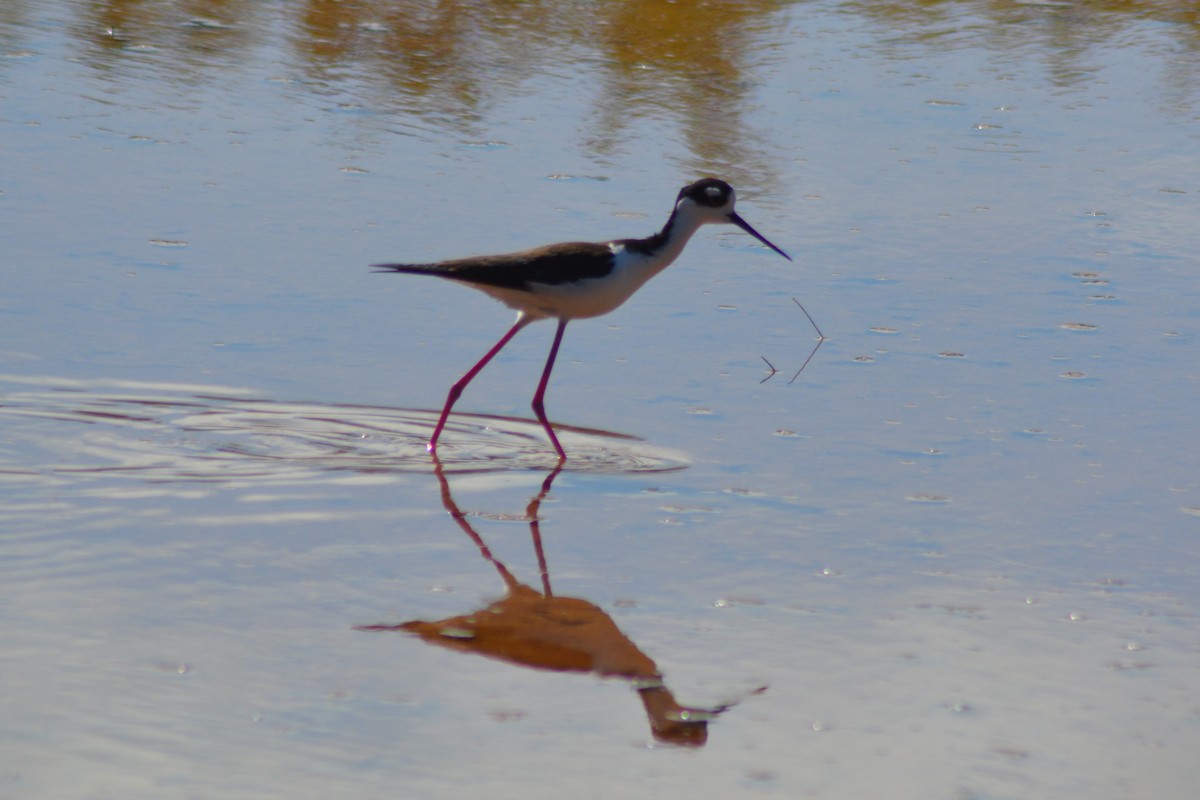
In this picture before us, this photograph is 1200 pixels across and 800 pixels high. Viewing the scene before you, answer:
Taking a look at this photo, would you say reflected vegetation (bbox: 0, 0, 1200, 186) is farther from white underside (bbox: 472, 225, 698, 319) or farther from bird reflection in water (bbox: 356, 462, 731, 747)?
bird reflection in water (bbox: 356, 462, 731, 747)

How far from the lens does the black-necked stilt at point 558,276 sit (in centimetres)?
570

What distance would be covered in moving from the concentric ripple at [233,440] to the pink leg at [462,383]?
0.15 ft

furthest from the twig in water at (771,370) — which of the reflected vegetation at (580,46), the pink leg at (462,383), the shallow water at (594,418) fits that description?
the reflected vegetation at (580,46)

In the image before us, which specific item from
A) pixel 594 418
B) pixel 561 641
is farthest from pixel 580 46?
pixel 561 641

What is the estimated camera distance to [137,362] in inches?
232

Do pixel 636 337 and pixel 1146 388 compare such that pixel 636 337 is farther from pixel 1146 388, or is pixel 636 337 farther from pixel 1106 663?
pixel 1106 663

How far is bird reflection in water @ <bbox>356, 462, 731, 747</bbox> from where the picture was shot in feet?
11.6

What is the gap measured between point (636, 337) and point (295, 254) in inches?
63.7

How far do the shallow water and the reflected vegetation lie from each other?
0.06 meters

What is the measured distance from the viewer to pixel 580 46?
36.3 feet

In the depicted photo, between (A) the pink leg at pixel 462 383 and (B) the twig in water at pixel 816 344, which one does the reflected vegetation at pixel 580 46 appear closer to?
(B) the twig in water at pixel 816 344

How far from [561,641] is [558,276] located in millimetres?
2125

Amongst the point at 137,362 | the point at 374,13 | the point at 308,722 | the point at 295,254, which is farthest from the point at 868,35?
the point at 308,722

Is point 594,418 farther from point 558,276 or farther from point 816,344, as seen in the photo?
point 816,344
